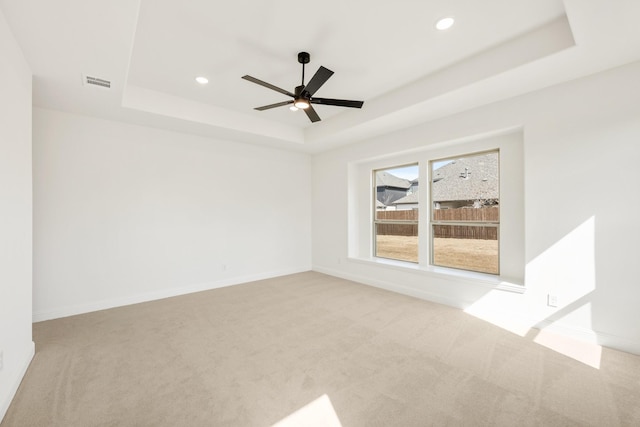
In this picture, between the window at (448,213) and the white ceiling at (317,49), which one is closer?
the white ceiling at (317,49)

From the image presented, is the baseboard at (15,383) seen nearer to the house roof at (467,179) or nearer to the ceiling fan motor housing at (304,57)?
the ceiling fan motor housing at (304,57)

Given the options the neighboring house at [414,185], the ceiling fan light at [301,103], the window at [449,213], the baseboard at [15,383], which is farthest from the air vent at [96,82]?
the neighboring house at [414,185]

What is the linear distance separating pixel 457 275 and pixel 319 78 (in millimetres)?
3101

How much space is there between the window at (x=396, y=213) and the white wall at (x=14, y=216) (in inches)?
185

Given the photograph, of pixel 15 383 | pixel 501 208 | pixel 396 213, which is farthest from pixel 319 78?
pixel 15 383

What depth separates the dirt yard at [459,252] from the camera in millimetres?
3809

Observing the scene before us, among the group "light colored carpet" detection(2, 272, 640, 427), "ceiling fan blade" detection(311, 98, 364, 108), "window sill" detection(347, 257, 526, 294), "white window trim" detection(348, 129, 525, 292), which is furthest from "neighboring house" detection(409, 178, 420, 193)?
"ceiling fan blade" detection(311, 98, 364, 108)

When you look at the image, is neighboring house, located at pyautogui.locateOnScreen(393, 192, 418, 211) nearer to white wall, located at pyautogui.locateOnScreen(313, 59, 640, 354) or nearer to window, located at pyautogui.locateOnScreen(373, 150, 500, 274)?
window, located at pyautogui.locateOnScreen(373, 150, 500, 274)

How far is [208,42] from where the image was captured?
103 inches

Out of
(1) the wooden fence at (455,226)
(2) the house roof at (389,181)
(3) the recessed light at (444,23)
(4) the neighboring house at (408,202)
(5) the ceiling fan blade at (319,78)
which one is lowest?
(1) the wooden fence at (455,226)

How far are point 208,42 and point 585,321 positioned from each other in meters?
4.62

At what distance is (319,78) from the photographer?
253 centimetres

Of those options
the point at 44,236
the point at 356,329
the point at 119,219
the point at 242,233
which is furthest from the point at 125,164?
the point at 356,329

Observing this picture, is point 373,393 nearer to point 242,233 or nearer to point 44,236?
point 242,233
